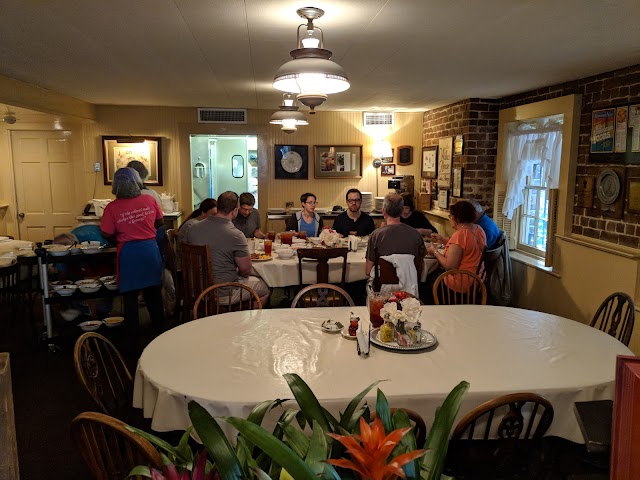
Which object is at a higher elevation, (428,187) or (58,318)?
(428,187)

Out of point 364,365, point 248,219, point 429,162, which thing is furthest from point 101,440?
point 429,162

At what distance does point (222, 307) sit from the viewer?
3754 mm

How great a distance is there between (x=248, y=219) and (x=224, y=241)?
1721 mm

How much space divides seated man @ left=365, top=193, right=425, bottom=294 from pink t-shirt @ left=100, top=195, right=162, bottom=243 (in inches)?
72.8

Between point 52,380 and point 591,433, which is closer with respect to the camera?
point 591,433

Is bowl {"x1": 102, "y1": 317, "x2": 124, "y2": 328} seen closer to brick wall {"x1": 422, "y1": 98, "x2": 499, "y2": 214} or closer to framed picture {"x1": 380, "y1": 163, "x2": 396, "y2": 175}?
brick wall {"x1": 422, "y1": 98, "x2": 499, "y2": 214}

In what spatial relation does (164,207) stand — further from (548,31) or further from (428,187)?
(548,31)

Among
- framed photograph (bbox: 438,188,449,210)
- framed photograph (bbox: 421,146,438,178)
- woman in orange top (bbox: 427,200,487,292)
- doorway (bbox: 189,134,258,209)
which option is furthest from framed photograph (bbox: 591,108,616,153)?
doorway (bbox: 189,134,258,209)

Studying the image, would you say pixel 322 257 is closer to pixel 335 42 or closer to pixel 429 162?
pixel 335 42

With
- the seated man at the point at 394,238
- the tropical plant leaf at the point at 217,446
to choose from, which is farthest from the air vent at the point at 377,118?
the tropical plant leaf at the point at 217,446

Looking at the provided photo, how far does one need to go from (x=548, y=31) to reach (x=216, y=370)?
2.55 metres

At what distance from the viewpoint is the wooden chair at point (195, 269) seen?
361cm

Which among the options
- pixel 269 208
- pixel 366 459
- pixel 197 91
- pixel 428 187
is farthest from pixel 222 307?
pixel 428 187

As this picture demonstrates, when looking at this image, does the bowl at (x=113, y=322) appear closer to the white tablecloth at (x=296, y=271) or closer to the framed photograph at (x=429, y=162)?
the white tablecloth at (x=296, y=271)
